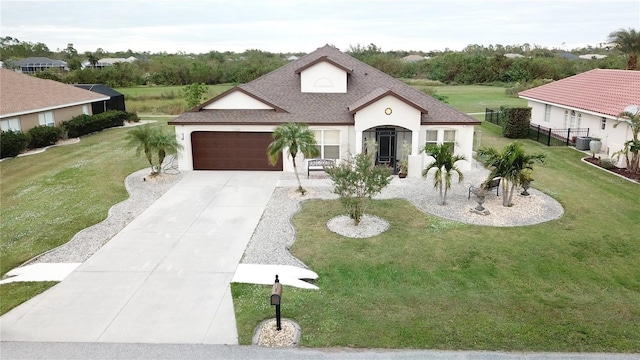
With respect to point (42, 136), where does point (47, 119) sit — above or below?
above

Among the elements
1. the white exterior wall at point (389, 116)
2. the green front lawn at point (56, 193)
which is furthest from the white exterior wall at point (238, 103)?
the green front lawn at point (56, 193)

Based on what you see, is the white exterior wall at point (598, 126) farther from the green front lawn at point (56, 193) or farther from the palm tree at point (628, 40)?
the palm tree at point (628, 40)

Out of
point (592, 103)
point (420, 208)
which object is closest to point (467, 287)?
point (420, 208)

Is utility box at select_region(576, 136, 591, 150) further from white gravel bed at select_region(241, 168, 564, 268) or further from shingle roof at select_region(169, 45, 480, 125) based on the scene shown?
white gravel bed at select_region(241, 168, 564, 268)

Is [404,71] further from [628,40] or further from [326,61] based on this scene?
[326,61]

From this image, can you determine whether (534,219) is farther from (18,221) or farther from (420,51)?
(420,51)

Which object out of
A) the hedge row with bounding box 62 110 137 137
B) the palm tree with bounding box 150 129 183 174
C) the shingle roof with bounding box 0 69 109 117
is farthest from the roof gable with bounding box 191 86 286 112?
the hedge row with bounding box 62 110 137 137
